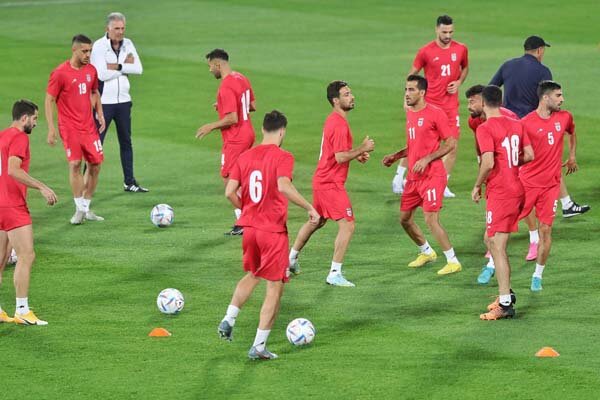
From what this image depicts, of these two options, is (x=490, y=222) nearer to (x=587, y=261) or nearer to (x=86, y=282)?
(x=587, y=261)

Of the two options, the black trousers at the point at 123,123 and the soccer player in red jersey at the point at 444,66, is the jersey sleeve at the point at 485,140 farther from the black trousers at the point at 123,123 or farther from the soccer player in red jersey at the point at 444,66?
the black trousers at the point at 123,123

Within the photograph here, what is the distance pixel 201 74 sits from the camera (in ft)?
101

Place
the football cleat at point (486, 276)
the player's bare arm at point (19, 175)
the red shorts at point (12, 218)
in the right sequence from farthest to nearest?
the football cleat at point (486, 276)
the red shorts at point (12, 218)
the player's bare arm at point (19, 175)

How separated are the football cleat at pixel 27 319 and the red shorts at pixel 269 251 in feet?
8.71

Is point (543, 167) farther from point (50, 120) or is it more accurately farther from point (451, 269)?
point (50, 120)

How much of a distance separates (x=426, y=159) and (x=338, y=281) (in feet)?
5.84

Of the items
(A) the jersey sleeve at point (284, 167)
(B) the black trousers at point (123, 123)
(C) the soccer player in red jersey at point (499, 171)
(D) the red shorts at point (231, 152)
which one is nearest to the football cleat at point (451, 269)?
(C) the soccer player in red jersey at point (499, 171)

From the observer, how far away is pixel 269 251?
12.5 m

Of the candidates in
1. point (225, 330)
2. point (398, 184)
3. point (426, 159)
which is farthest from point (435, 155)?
point (398, 184)

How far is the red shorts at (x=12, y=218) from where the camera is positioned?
1358cm

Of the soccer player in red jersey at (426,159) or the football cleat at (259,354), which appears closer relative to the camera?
the football cleat at (259,354)

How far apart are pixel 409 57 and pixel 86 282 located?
58.3 feet

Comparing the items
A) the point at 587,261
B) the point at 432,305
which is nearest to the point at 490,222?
the point at 432,305

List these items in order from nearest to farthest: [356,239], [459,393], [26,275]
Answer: [459,393]
[26,275]
[356,239]
